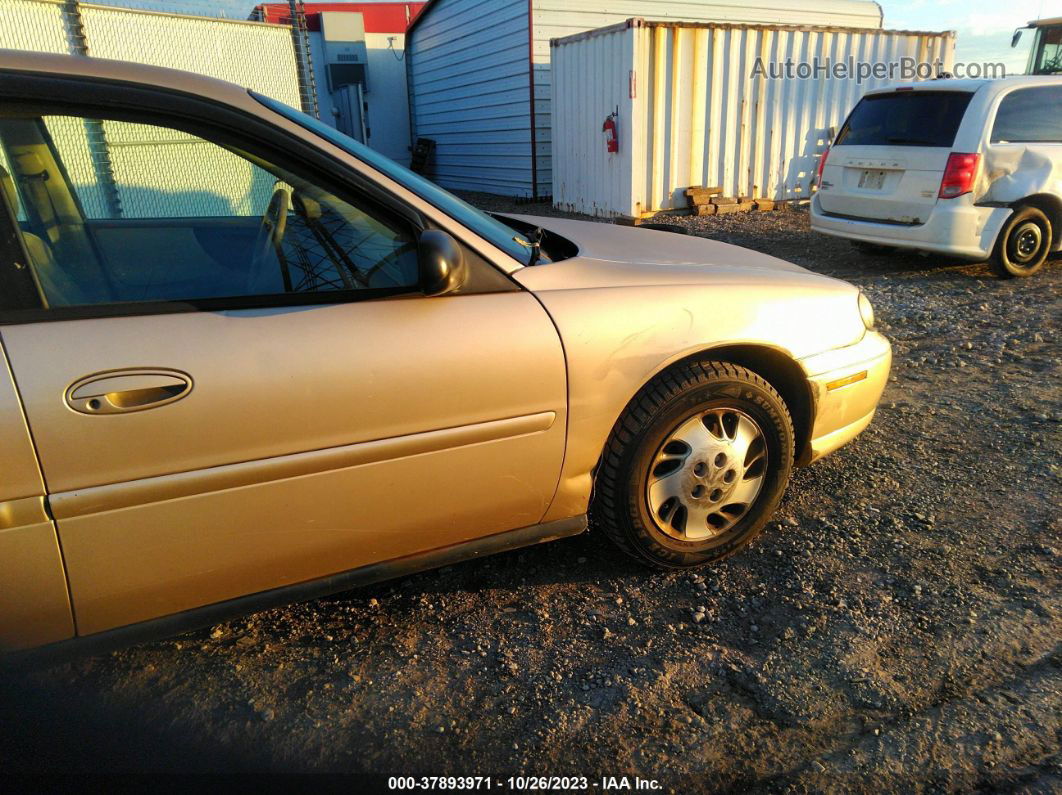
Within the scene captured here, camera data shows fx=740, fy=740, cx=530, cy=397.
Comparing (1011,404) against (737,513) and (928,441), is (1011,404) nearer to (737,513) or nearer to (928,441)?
(928,441)

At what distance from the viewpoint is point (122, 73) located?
1.88 m

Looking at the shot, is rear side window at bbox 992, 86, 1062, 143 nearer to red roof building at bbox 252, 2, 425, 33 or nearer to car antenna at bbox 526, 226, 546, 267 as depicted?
car antenna at bbox 526, 226, 546, 267

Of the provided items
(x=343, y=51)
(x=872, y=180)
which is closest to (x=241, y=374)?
(x=872, y=180)

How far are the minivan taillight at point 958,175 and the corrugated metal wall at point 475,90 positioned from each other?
8491 mm

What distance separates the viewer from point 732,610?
2.55m

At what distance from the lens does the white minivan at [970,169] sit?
253 inches

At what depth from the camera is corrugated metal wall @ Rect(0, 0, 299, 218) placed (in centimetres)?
202

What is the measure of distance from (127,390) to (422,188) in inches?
42.7

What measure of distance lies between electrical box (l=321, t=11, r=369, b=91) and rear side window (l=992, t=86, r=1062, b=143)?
1717cm

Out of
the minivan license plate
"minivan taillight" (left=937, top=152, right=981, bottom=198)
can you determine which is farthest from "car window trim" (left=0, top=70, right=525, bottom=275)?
the minivan license plate

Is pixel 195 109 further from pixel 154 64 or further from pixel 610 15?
pixel 610 15

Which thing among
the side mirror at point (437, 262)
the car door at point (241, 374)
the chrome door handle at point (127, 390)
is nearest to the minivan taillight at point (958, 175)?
the car door at point (241, 374)

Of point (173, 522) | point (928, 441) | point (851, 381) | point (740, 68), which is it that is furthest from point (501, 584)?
point (740, 68)

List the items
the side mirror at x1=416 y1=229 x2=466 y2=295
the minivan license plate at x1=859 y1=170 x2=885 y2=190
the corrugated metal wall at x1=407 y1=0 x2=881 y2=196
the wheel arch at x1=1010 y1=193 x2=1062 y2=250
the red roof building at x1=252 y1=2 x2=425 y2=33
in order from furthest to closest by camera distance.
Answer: the red roof building at x1=252 y1=2 x2=425 y2=33, the corrugated metal wall at x1=407 y1=0 x2=881 y2=196, the minivan license plate at x1=859 y1=170 x2=885 y2=190, the wheel arch at x1=1010 y1=193 x2=1062 y2=250, the side mirror at x1=416 y1=229 x2=466 y2=295
